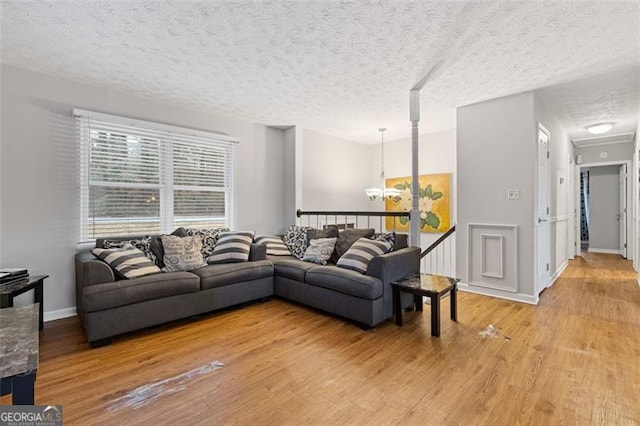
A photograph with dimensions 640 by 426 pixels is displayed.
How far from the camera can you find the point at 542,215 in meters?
3.98

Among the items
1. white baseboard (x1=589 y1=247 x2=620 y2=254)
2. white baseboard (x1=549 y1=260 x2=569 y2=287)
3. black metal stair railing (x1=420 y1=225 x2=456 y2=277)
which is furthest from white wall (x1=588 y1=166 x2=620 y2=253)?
black metal stair railing (x1=420 y1=225 x2=456 y2=277)

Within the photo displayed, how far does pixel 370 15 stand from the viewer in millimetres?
2143

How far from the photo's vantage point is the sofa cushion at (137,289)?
97.9 inches

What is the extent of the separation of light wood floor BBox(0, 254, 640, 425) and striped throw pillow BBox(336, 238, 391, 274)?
1.92ft

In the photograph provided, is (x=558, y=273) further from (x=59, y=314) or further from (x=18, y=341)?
(x=59, y=314)

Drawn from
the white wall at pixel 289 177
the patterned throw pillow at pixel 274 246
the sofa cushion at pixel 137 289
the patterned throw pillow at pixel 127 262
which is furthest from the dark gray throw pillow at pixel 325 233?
the patterned throw pillow at pixel 127 262

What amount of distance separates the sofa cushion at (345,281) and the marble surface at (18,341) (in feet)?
7.38

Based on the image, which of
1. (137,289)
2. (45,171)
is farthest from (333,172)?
(45,171)

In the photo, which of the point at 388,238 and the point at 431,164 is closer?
the point at 388,238

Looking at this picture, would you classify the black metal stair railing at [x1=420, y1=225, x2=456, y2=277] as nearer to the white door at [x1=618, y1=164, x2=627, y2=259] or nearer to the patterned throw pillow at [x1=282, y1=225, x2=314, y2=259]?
the patterned throw pillow at [x1=282, y1=225, x2=314, y2=259]

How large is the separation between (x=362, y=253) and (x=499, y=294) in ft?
6.45

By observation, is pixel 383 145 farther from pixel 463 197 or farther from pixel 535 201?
pixel 535 201

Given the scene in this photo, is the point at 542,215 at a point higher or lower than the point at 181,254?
higher

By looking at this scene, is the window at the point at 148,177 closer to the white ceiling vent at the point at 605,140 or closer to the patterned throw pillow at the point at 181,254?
the patterned throw pillow at the point at 181,254
